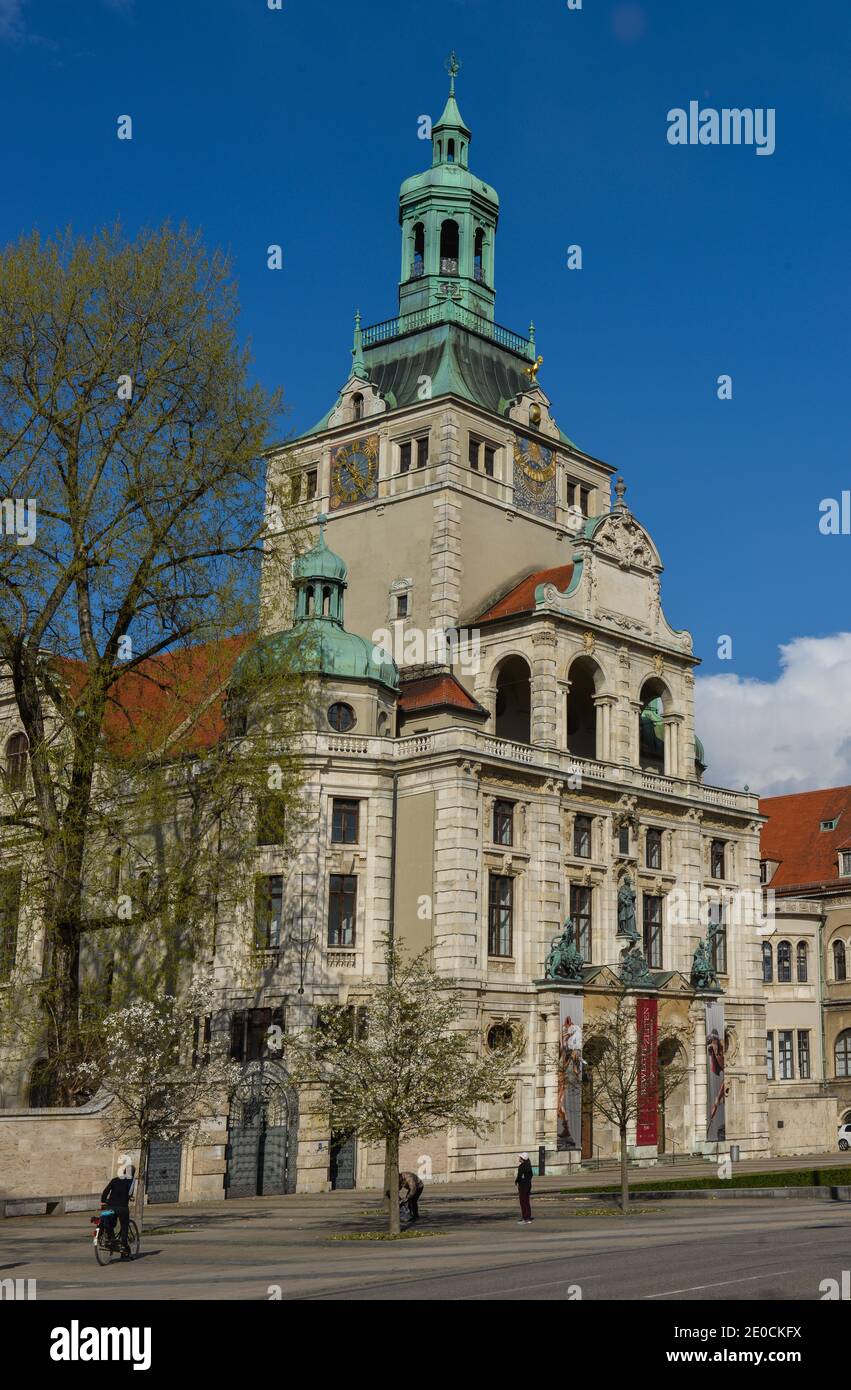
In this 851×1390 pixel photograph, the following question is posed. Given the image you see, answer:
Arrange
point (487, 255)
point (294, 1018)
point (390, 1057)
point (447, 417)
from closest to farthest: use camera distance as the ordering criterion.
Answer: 1. point (390, 1057)
2. point (294, 1018)
3. point (447, 417)
4. point (487, 255)

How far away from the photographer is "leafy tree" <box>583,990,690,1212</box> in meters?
40.3

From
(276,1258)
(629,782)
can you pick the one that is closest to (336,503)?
(629,782)

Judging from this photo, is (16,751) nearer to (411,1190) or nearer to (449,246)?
(449,246)

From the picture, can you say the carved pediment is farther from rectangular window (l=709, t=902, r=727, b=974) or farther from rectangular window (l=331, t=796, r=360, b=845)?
rectangular window (l=331, t=796, r=360, b=845)

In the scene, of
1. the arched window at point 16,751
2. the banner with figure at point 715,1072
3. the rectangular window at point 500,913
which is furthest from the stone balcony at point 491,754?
the arched window at point 16,751

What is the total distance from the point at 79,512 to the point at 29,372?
3.55 metres

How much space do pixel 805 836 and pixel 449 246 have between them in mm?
34339

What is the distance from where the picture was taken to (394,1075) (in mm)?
29938

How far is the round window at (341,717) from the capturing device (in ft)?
165

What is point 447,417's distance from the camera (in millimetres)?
58906

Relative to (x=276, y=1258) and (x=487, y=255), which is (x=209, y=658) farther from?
(x=487, y=255)

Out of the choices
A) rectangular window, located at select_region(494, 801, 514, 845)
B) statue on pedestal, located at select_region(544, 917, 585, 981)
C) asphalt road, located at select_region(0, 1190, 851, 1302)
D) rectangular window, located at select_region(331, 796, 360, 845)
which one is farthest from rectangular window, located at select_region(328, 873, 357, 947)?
asphalt road, located at select_region(0, 1190, 851, 1302)

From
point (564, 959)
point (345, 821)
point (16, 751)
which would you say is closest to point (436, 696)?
point (345, 821)

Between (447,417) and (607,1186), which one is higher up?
(447,417)
